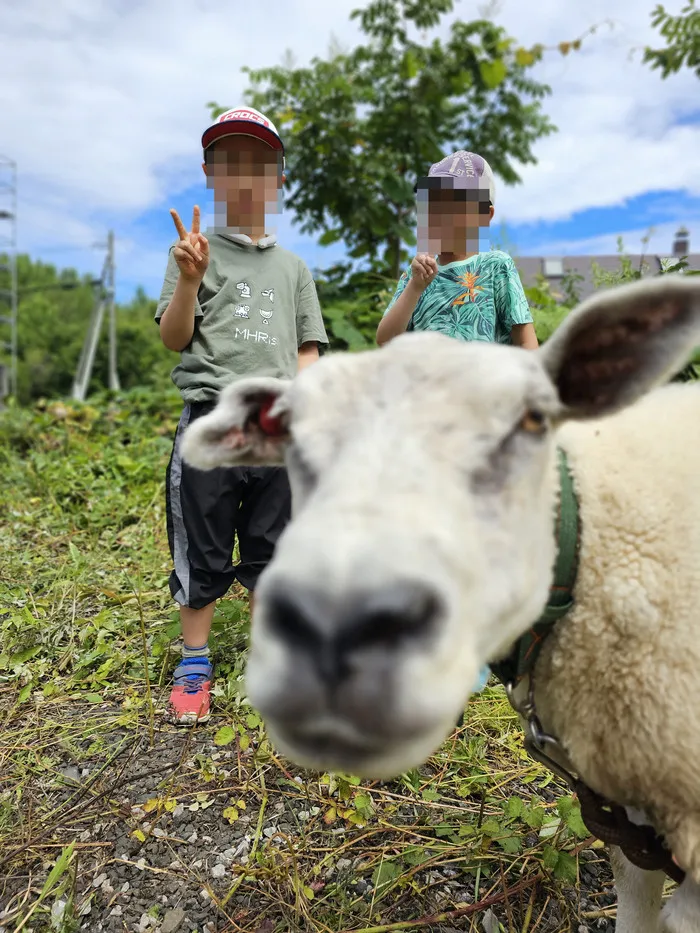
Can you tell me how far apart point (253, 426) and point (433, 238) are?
1.48 metres

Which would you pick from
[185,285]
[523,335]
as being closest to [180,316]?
[185,285]

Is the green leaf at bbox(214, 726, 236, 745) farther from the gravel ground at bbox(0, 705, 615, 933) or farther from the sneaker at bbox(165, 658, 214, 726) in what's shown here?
the sneaker at bbox(165, 658, 214, 726)

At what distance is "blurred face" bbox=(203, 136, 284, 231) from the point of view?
2.81 meters

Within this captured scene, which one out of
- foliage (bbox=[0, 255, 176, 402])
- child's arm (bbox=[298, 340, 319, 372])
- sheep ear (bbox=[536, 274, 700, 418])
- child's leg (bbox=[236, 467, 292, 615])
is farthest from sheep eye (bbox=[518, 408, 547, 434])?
foliage (bbox=[0, 255, 176, 402])

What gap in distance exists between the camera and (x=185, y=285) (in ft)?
8.64

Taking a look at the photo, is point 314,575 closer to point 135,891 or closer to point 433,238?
point 135,891

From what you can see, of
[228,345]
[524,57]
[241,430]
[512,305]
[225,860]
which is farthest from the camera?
[524,57]

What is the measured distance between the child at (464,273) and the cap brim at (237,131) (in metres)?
0.77

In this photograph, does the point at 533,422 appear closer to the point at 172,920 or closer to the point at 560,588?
the point at 560,588

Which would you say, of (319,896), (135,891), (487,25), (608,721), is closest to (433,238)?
(608,721)

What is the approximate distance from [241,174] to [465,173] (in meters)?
1.02

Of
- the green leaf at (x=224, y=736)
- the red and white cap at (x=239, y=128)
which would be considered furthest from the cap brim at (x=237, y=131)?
the green leaf at (x=224, y=736)

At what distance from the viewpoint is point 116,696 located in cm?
326

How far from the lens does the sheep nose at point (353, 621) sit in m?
0.89
